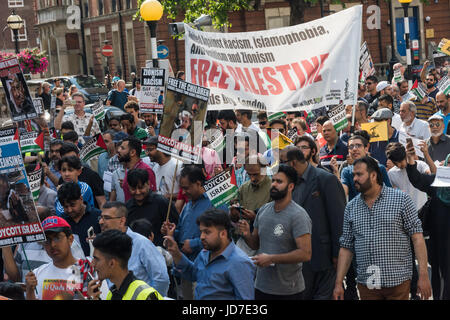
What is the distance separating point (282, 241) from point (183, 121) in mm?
1835

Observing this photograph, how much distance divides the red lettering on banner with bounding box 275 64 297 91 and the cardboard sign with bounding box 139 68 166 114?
2.77 metres

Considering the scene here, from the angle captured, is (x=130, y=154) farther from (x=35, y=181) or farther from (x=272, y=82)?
(x=272, y=82)

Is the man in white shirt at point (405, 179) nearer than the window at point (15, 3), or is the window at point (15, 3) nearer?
the man in white shirt at point (405, 179)

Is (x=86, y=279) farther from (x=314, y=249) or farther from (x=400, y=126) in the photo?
(x=400, y=126)

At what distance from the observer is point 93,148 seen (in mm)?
10930

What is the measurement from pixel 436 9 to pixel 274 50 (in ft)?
107

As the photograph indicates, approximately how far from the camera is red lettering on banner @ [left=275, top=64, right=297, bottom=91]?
32.5 feet

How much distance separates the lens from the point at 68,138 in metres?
11.2

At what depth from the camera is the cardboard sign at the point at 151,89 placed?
12.4 meters

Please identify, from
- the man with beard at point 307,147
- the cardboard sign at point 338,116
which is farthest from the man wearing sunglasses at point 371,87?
the man with beard at point 307,147

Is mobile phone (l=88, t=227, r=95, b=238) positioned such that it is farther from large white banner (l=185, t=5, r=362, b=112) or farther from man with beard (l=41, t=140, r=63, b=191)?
large white banner (l=185, t=5, r=362, b=112)

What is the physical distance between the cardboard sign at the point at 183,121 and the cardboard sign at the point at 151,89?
431 centimetres

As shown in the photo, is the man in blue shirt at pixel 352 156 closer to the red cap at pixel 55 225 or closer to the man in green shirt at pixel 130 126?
the red cap at pixel 55 225
